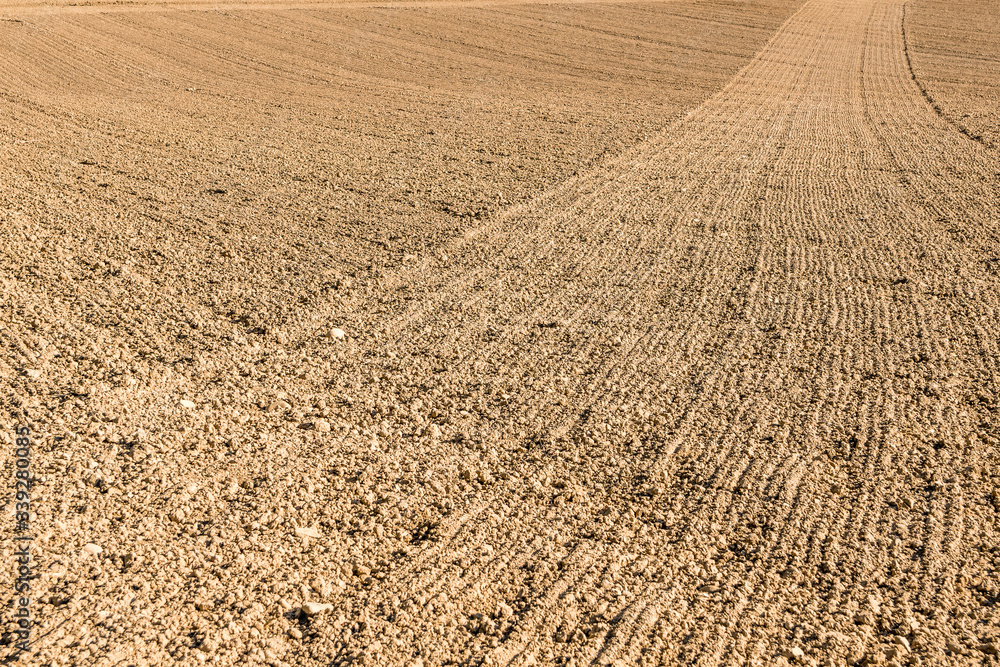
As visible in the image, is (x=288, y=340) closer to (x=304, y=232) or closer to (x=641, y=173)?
(x=304, y=232)

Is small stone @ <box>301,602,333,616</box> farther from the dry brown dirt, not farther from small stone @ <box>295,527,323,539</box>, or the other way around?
small stone @ <box>295,527,323,539</box>

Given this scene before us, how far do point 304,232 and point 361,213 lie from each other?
856 mm

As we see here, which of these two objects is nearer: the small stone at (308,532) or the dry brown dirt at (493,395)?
the dry brown dirt at (493,395)

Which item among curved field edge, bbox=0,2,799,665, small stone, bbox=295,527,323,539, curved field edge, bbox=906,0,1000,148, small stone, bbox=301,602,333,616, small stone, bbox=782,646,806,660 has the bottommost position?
small stone, bbox=782,646,806,660

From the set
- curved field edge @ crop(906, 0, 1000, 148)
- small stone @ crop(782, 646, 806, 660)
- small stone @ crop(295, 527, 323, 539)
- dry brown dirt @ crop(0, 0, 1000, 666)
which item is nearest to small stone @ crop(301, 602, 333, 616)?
dry brown dirt @ crop(0, 0, 1000, 666)

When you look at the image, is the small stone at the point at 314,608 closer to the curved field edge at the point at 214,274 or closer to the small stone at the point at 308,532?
the curved field edge at the point at 214,274

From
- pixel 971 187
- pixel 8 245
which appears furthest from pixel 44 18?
pixel 971 187

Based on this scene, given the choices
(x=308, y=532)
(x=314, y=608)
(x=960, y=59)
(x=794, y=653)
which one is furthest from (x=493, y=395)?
(x=960, y=59)

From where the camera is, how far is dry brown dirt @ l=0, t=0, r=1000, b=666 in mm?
3604

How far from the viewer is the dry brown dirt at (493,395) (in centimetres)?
360

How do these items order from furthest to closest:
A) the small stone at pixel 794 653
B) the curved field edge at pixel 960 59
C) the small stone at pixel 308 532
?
the curved field edge at pixel 960 59 < the small stone at pixel 308 532 < the small stone at pixel 794 653

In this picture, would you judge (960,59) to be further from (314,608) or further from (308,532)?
(314,608)

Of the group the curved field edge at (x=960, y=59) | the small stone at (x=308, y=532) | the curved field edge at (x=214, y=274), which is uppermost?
the curved field edge at (x=960, y=59)

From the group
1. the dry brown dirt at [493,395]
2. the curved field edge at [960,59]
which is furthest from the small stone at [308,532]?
the curved field edge at [960,59]
